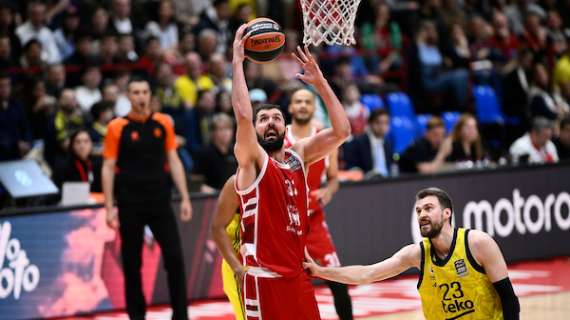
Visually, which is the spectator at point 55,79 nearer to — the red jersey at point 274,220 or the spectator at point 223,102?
the spectator at point 223,102

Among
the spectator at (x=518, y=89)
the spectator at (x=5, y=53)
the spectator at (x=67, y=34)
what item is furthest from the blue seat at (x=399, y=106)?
the spectator at (x=5, y=53)

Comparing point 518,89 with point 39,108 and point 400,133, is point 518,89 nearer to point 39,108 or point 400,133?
point 400,133

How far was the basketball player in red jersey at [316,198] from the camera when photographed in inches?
363

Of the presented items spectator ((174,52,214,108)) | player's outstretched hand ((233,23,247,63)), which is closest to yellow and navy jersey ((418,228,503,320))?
player's outstretched hand ((233,23,247,63))

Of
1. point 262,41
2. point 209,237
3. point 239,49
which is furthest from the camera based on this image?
point 209,237

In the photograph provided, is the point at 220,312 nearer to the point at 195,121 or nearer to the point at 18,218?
the point at 18,218

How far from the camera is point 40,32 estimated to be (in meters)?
14.9

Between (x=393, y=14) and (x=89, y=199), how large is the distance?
29.7 feet

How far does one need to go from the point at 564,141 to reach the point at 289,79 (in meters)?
3.88

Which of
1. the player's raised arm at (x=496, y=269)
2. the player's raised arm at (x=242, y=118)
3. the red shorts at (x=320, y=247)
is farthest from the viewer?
the red shorts at (x=320, y=247)

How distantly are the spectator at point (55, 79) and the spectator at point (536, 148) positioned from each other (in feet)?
19.0

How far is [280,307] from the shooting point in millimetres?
6426

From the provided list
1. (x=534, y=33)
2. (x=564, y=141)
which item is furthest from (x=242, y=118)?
(x=534, y=33)

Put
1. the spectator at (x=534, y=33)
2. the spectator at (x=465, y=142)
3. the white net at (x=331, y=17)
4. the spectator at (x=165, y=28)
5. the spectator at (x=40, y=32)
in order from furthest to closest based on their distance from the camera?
1. the spectator at (x=534, y=33)
2. the spectator at (x=165, y=28)
3. the spectator at (x=40, y=32)
4. the spectator at (x=465, y=142)
5. the white net at (x=331, y=17)
